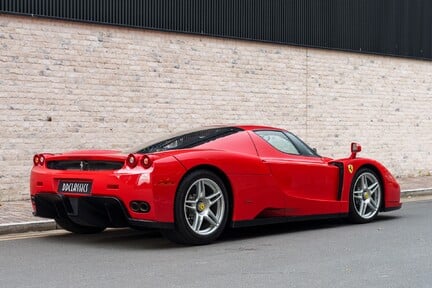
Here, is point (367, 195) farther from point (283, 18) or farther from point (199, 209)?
point (283, 18)

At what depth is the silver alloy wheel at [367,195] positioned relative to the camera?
942cm

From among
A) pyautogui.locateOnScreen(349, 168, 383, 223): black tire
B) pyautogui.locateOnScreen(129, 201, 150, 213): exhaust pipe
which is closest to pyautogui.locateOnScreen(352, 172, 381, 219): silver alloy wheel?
pyautogui.locateOnScreen(349, 168, 383, 223): black tire

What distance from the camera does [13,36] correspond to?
11.8 m

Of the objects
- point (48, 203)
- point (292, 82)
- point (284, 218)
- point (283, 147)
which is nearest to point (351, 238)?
point (284, 218)

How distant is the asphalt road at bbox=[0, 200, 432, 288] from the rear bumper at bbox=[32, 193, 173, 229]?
30cm

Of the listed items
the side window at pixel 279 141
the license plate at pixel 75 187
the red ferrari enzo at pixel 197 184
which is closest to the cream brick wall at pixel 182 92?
the red ferrari enzo at pixel 197 184

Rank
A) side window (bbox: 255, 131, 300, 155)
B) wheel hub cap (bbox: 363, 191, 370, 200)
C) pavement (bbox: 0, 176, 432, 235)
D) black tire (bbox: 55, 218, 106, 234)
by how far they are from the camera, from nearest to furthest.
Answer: black tire (bbox: 55, 218, 106, 234)
side window (bbox: 255, 131, 300, 155)
pavement (bbox: 0, 176, 432, 235)
wheel hub cap (bbox: 363, 191, 370, 200)

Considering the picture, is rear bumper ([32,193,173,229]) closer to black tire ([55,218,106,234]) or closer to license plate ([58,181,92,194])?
license plate ([58,181,92,194])

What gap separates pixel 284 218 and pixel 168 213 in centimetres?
182

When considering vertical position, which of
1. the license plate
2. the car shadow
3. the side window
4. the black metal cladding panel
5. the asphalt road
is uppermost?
the black metal cladding panel

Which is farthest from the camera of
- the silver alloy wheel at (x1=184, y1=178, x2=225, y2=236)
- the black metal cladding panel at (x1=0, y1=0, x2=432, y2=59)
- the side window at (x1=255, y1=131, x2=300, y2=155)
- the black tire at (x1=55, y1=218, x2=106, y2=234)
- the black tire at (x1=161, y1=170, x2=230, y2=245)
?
the black metal cladding panel at (x1=0, y1=0, x2=432, y2=59)

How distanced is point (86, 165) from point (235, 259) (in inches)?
79.6

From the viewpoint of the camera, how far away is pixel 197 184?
7523mm

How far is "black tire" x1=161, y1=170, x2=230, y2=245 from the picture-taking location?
24.1 feet
